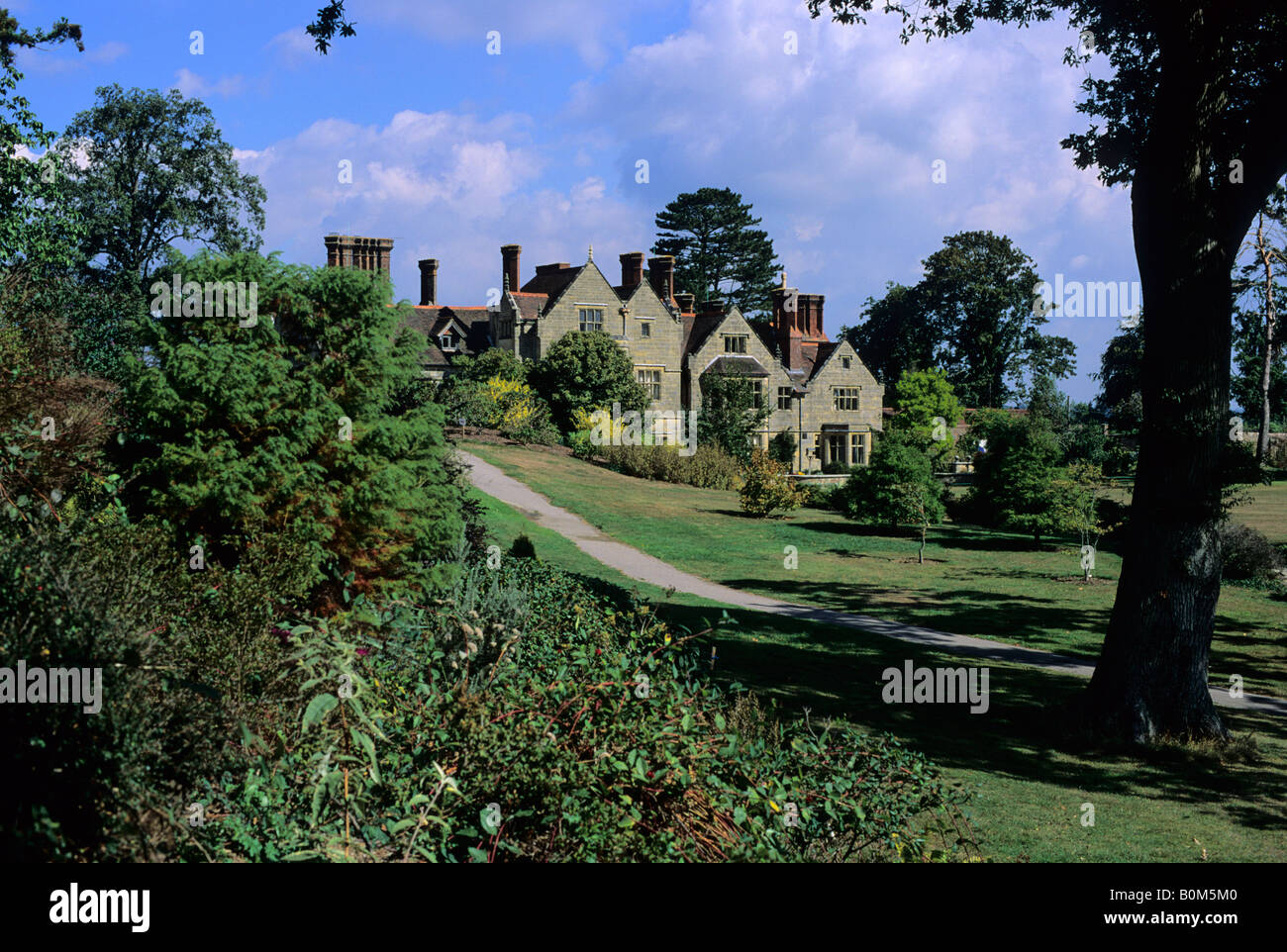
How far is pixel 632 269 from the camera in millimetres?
58812

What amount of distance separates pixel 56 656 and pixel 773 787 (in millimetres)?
3365

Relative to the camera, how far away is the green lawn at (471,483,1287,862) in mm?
7887

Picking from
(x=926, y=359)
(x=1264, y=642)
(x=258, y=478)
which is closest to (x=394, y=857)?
(x=258, y=478)

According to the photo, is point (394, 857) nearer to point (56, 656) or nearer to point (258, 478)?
point (56, 656)

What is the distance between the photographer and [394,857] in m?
4.54

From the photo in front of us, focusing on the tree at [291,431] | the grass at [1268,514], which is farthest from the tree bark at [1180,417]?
the grass at [1268,514]

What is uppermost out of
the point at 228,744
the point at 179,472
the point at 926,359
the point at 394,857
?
the point at 926,359

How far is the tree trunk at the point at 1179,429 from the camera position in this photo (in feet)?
36.9

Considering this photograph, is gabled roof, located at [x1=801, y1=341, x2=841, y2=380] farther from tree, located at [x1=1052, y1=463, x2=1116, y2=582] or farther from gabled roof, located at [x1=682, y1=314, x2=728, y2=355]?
tree, located at [x1=1052, y1=463, x2=1116, y2=582]

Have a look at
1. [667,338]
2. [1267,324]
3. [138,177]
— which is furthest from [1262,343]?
[138,177]

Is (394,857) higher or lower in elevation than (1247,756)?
higher

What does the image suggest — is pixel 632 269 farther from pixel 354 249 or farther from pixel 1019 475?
pixel 1019 475

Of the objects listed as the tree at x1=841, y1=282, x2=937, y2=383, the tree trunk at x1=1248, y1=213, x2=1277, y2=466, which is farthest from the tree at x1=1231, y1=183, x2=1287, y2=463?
the tree at x1=841, y1=282, x2=937, y2=383
